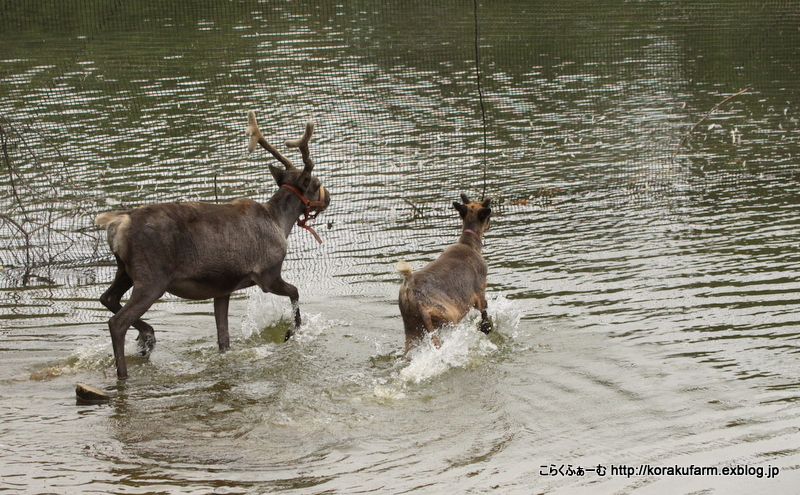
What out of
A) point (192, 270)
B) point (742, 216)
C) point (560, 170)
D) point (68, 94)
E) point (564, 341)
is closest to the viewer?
point (192, 270)

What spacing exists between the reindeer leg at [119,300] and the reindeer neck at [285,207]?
153 centimetres

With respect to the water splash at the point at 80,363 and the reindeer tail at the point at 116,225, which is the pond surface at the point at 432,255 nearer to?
the water splash at the point at 80,363

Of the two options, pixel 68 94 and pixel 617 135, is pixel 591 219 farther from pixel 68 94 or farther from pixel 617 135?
pixel 68 94

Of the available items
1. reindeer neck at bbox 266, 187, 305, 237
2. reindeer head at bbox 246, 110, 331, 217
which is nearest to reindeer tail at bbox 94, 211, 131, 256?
reindeer neck at bbox 266, 187, 305, 237

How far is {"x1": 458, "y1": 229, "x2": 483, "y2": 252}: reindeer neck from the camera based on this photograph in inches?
361

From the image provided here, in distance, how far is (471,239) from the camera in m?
9.20

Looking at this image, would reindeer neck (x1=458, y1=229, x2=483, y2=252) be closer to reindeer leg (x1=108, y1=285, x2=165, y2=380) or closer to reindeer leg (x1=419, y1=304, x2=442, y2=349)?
reindeer leg (x1=419, y1=304, x2=442, y2=349)

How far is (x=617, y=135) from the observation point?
17.1m

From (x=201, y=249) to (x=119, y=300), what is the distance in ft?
2.96

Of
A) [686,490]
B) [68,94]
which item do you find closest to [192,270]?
[686,490]

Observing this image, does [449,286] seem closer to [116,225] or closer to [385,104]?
[116,225]

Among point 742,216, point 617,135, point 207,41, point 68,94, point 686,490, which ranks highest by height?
point 207,41

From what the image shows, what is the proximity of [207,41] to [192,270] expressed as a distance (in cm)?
1742

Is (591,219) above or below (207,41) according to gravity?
below
